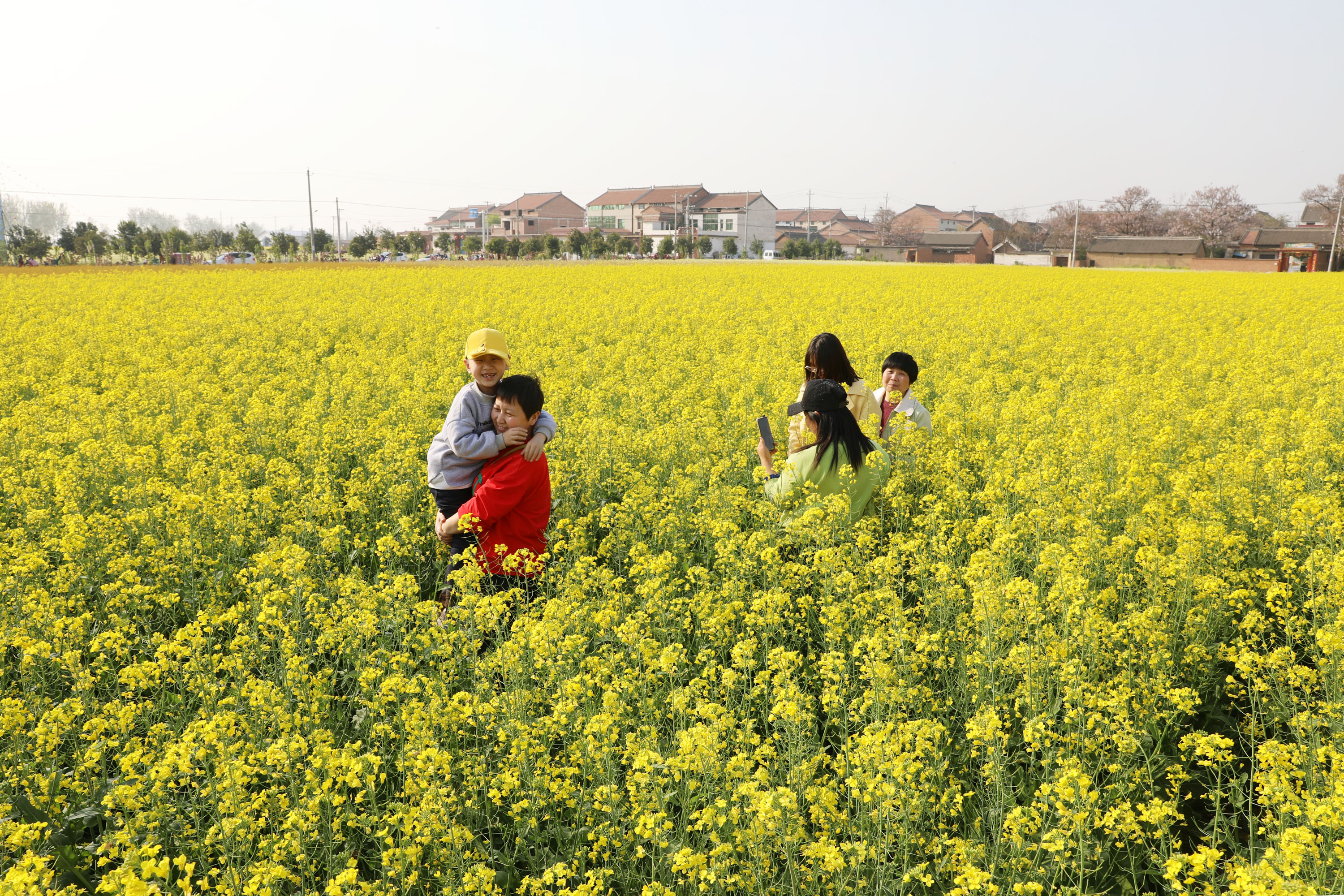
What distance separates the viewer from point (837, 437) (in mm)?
5508

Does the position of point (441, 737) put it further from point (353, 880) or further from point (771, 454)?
point (771, 454)

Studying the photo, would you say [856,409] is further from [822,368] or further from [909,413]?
[822,368]

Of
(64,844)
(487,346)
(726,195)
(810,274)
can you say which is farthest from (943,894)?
(726,195)

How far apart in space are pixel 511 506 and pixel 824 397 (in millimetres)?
2139

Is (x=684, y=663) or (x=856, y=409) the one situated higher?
(x=856, y=409)

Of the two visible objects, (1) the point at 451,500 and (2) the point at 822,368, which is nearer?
→ (1) the point at 451,500

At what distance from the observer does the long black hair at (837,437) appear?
5488mm

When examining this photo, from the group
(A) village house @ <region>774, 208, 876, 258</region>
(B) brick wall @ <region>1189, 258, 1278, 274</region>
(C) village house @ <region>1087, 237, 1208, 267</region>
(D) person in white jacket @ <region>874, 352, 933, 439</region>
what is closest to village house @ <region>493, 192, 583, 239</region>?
(A) village house @ <region>774, 208, 876, 258</region>

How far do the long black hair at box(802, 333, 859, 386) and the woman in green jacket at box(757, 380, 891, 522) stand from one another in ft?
1.73

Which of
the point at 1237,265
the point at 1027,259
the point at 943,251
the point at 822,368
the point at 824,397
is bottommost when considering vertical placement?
the point at 824,397

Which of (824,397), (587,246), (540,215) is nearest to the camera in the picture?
(824,397)

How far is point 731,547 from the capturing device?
4.66 m

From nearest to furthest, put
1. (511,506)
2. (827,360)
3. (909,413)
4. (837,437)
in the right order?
(511,506)
(837,437)
(827,360)
(909,413)

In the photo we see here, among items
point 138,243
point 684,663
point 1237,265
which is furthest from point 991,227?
point 684,663
